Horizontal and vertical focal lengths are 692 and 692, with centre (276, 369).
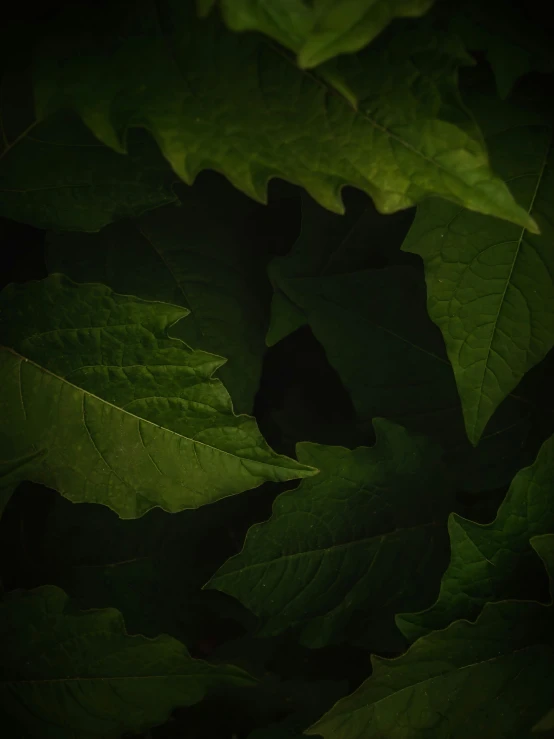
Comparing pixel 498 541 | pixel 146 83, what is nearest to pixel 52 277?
pixel 146 83

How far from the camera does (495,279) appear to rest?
682 millimetres

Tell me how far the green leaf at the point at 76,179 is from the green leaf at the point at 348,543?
35 cm

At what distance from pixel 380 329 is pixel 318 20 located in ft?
1.76

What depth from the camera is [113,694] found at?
766 millimetres

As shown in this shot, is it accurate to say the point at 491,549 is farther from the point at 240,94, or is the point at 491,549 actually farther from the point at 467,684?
the point at 240,94

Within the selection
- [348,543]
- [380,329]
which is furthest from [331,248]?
[348,543]

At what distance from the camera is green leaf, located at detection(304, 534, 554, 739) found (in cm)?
71

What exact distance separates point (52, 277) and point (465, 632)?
57cm

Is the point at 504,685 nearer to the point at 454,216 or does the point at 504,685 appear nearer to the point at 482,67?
the point at 454,216

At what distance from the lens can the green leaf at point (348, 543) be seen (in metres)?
0.83

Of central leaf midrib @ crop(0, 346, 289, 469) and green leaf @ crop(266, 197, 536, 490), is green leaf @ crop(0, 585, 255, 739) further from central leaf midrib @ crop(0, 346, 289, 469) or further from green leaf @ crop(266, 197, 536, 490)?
green leaf @ crop(266, 197, 536, 490)

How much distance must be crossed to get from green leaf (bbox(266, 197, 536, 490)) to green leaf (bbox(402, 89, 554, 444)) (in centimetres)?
21

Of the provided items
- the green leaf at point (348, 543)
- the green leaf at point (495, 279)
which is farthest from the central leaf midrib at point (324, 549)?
the green leaf at point (495, 279)

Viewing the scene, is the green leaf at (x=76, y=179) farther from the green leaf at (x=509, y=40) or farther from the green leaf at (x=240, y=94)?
the green leaf at (x=509, y=40)
